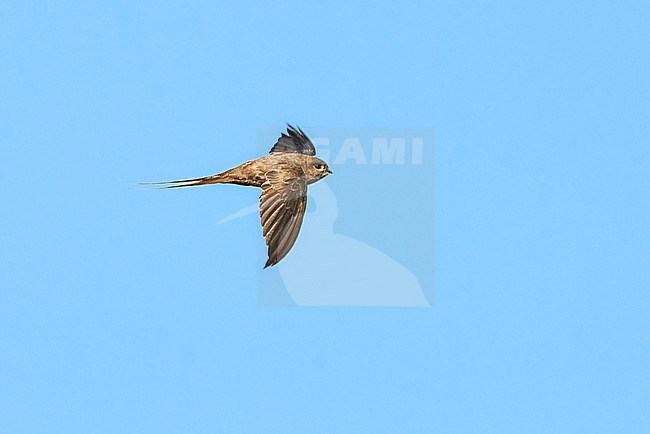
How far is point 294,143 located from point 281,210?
130cm

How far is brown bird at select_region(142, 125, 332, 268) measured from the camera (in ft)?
26.6

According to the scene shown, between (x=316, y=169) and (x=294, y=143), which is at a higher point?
(x=294, y=143)

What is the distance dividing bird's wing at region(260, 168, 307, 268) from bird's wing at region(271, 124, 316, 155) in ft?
2.31

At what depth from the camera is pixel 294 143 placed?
939 cm

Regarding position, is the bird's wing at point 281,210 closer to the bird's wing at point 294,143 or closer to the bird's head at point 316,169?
the bird's head at point 316,169

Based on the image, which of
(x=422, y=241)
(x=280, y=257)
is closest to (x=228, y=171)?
(x=280, y=257)

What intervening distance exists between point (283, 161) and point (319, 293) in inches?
42.1

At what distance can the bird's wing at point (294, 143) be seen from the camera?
9312 mm

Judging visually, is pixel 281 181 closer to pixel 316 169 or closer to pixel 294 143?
pixel 316 169

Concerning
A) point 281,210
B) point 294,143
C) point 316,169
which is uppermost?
point 294,143

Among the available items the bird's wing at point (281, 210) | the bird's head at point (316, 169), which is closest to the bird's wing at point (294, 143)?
the bird's head at point (316, 169)

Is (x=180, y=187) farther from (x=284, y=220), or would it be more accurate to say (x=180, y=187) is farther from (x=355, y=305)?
(x=355, y=305)

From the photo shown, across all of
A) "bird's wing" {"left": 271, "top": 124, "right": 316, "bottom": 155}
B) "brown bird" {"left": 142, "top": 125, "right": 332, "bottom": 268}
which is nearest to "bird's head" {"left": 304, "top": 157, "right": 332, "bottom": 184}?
"brown bird" {"left": 142, "top": 125, "right": 332, "bottom": 268}

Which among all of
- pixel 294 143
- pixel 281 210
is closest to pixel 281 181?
pixel 281 210
